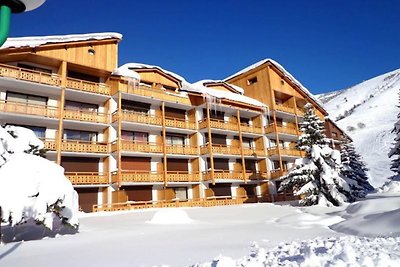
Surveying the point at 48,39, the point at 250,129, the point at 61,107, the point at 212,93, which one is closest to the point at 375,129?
the point at 250,129

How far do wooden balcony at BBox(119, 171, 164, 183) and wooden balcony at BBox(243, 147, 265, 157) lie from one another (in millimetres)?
10371

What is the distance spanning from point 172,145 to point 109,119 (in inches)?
250

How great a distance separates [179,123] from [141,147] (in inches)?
197

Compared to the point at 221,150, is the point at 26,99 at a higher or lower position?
higher

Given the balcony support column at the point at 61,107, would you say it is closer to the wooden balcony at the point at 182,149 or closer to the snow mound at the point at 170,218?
the wooden balcony at the point at 182,149

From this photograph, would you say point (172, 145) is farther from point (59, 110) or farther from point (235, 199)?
point (59, 110)

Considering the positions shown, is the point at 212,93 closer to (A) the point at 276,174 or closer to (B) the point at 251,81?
(B) the point at 251,81

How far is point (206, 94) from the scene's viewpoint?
29.6 meters

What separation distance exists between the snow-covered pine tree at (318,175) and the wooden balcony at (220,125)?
8898 millimetres

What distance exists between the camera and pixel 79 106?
24.9 metres

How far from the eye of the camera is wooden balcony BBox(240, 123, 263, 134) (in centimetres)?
3281

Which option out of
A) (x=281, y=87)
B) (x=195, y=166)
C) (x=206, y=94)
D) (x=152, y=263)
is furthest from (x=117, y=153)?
(x=281, y=87)

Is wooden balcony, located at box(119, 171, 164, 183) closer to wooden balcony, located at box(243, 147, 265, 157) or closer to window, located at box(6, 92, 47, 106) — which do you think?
window, located at box(6, 92, 47, 106)

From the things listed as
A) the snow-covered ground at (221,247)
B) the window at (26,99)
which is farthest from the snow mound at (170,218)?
the window at (26,99)
